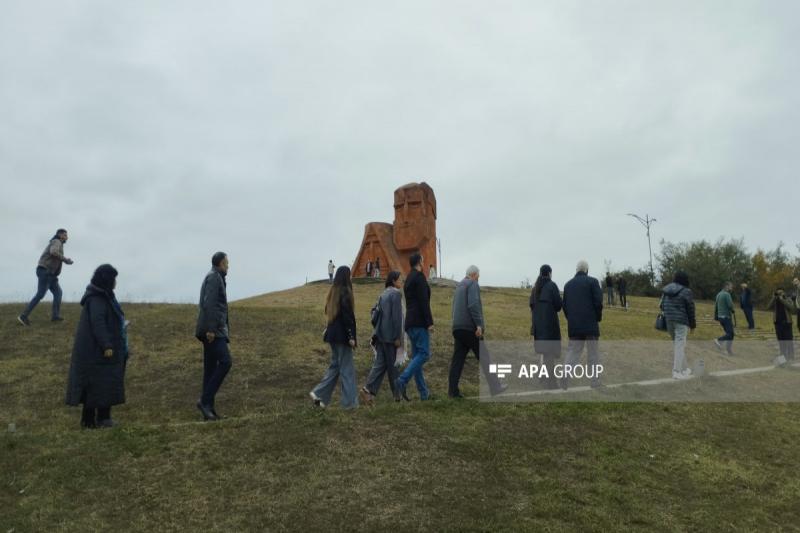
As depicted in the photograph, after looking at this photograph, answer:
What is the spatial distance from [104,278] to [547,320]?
613 centimetres

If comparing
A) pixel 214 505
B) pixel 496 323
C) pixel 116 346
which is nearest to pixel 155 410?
pixel 116 346

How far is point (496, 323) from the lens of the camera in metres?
19.1

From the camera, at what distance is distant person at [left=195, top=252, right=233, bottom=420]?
7.75m

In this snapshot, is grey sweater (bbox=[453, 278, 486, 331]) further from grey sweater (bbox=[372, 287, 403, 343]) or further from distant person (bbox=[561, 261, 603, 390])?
distant person (bbox=[561, 261, 603, 390])

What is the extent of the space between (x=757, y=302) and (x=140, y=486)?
4635 centimetres

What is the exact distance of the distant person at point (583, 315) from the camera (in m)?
9.91

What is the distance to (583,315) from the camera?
391 inches

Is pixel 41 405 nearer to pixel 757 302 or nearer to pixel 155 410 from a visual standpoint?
pixel 155 410

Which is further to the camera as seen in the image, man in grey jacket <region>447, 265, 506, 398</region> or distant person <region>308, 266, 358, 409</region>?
man in grey jacket <region>447, 265, 506, 398</region>

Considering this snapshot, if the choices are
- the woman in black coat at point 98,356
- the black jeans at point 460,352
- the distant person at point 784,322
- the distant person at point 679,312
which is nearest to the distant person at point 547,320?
the black jeans at point 460,352

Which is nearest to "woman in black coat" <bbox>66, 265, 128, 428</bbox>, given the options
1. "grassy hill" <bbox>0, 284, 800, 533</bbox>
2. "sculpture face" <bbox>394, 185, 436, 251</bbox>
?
"grassy hill" <bbox>0, 284, 800, 533</bbox>

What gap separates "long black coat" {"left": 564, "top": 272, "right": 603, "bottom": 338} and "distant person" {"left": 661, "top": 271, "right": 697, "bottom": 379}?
134cm

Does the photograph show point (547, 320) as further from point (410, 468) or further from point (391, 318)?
point (410, 468)

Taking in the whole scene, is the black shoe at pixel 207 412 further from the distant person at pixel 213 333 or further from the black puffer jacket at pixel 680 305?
the black puffer jacket at pixel 680 305
